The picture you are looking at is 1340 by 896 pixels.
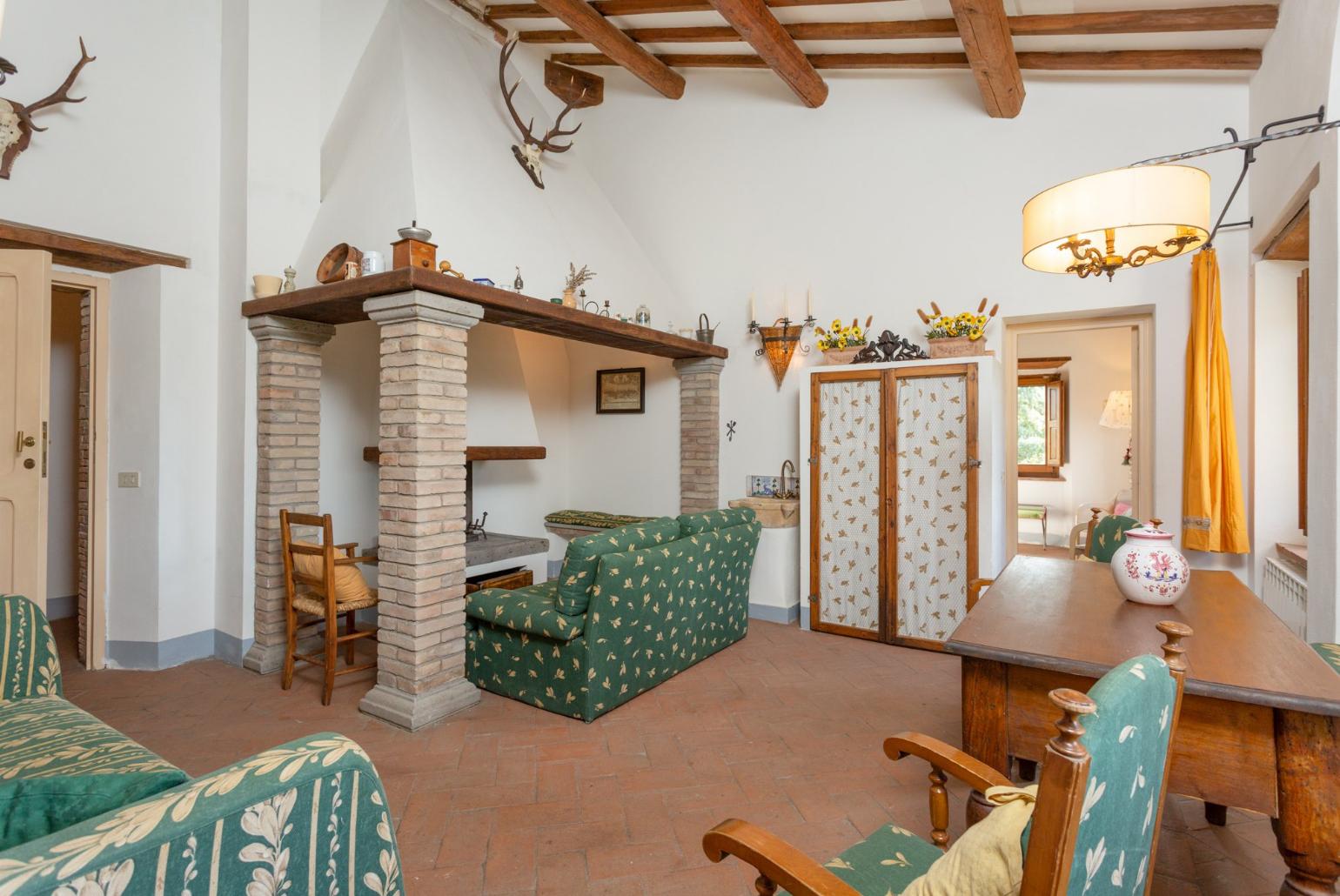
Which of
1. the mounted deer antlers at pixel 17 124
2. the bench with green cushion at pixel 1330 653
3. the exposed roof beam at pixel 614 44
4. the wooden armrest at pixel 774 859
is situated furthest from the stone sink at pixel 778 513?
the mounted deer antlers at pixel 17 124

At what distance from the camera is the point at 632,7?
400 centimetres

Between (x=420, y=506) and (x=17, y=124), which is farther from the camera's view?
(x=17, y=124)

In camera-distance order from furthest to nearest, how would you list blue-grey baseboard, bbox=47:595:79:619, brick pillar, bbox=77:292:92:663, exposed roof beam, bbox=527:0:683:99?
blue-grey baseboard, bbox=47:595:79:619 → exposed roof beam, bbox=527:0:683:99 → brick pillar, bbox=77:292:92:663

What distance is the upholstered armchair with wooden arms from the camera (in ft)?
2.44

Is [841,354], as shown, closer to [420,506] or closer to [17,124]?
[420,506]

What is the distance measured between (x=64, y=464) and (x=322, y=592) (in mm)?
3165

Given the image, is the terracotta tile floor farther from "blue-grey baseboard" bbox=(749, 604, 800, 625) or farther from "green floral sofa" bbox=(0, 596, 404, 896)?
"green floral sofa" bbox=(0, 596, 404, 896)

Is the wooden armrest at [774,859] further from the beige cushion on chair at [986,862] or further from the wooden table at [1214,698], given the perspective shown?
the wooden table at [1214,698]

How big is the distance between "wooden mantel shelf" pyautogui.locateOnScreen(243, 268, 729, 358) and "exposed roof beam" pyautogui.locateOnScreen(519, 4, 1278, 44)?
82.3 inches

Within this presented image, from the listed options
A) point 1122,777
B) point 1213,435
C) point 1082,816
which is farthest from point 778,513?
point 1082,816

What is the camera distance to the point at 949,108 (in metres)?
4.34

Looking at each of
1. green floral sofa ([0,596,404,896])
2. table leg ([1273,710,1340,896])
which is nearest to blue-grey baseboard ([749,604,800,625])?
table leg ([1273,710,1340,896])

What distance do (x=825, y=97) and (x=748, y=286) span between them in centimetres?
145

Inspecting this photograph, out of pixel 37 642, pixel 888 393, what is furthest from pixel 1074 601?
pixel 37 642
